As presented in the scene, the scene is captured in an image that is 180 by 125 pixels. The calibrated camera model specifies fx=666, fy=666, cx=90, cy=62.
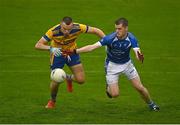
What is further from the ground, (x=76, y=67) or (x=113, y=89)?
(x=76, y=67)

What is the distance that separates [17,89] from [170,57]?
7052 millimetres

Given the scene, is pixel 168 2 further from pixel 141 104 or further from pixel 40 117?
pixel 40 117

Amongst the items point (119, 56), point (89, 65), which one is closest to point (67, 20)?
point (119, 56)

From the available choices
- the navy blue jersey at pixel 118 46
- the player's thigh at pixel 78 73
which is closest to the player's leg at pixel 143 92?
the navy blue jersey at pixel 118 46

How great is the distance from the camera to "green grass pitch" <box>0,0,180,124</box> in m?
17.5

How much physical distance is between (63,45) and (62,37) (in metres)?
0.26

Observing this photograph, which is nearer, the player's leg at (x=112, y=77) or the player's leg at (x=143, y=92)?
the player's leg at (x=143, y=92)

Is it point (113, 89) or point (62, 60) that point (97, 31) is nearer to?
point (62, 60)

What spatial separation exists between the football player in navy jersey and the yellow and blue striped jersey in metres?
0.75

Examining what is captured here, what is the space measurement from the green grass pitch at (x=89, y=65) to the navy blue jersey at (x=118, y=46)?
1.48 metres

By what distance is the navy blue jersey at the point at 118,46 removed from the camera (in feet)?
55.6

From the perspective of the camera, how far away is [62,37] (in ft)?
58.1

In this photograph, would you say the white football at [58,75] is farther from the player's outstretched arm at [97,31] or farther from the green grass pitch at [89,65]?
the player's outstretched arm at [97,31]

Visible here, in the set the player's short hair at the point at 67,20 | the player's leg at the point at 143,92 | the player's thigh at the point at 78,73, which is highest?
the player's short hair at the point at 67,20
